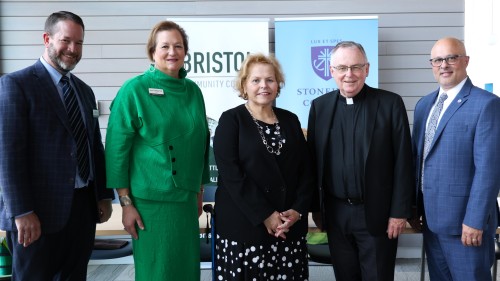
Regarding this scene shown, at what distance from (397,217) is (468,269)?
1.63 ft

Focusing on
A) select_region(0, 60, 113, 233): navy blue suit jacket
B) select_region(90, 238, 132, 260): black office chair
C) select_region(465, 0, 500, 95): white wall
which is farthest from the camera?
select_region(465, 0, 500, 95): white wall

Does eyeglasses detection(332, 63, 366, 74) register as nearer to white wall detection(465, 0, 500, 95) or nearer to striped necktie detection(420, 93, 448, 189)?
striped necktie detection(420, 93, 448, 189)

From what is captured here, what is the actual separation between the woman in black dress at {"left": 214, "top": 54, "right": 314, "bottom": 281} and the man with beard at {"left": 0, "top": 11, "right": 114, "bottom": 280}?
71 cm

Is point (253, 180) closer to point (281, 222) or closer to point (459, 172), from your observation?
point (281, 222)

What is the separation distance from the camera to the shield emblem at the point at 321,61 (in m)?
4.43

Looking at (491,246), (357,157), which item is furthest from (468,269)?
(357,157)

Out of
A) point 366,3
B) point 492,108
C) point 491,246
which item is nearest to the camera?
point 492,108

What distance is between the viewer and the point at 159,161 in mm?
2146

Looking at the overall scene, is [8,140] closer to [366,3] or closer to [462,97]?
[462,97]

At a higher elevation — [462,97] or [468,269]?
[462,97]

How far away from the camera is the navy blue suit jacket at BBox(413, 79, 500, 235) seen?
2.14 metres

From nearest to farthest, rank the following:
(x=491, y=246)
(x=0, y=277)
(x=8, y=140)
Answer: (x=8, y=140), (x=491, y=246), (x=0, y=277)

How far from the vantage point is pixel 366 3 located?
15.6 ft

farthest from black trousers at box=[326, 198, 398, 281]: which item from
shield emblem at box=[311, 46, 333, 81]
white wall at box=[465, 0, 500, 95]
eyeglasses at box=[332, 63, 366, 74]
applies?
white wall at box=[465, 0, 500, 95]
